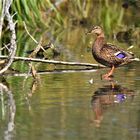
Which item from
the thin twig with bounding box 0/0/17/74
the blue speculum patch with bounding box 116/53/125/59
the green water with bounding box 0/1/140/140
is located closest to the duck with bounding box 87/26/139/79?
the blue speculum patch with bounding box 116/53/125/59

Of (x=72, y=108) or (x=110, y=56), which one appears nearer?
(x=72, y=108)

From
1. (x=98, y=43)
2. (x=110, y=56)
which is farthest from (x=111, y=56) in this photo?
(x=98, y=43)

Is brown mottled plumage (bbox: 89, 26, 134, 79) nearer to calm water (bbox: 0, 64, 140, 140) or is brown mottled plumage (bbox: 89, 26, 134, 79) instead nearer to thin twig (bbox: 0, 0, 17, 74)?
calm water (bbox: 0, 64, 140, 140)

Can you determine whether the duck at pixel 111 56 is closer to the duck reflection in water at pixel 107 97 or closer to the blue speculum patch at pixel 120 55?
the blue speculum patch at pixel 120 55

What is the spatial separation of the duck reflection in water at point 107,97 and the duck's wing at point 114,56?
4.11 feet

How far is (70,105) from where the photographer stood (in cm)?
848

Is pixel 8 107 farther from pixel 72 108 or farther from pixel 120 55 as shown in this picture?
pixel 120 55

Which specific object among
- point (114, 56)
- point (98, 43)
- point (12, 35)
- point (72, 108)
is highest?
point (12, 35)

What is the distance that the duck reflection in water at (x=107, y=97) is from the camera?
8.16 m

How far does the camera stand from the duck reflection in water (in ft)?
26.8

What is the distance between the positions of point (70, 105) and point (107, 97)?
0.72 metres

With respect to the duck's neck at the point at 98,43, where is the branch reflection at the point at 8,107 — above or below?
below

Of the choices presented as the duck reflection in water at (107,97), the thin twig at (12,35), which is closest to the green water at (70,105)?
the duck reflection in water at (107,97)

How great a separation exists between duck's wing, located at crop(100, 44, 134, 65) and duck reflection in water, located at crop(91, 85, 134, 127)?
1.25 m
